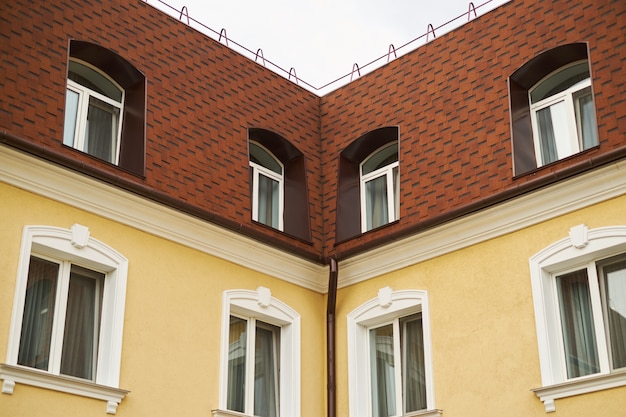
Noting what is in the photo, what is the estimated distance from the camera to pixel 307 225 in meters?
13.2

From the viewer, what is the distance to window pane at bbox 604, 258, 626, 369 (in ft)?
31.9

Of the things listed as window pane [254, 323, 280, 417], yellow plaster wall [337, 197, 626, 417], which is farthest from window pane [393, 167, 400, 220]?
window pane [254, 323, 280, 417]

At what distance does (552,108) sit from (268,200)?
430cm

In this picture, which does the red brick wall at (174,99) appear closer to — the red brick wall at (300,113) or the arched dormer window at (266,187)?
the red brick wall at (300,113)

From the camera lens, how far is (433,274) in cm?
1163

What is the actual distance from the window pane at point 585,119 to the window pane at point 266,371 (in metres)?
4.76

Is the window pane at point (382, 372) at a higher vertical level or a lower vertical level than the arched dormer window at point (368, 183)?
lower

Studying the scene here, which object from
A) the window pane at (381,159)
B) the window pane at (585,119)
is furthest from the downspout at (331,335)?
the window pane at (585,119)

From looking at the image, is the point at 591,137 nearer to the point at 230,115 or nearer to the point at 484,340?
the point at 484,340

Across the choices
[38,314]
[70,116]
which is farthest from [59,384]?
[70,116]

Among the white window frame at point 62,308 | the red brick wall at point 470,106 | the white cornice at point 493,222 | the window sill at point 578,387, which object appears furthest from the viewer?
the red brick wall at point 470,106

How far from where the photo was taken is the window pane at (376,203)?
43.1ft

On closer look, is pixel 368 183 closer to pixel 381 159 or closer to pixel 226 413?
pixel 381 159

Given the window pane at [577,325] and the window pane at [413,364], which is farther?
the window pane at [413,364]
